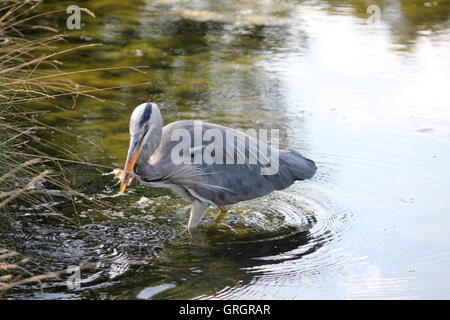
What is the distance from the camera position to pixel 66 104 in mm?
8844

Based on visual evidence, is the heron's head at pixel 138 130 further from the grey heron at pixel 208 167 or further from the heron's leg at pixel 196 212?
the heron's leg at pixel 196 212

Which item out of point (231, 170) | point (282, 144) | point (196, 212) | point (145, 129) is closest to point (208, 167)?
point (231, 170)

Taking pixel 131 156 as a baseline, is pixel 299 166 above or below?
below

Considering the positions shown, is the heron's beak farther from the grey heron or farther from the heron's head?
the grey heron

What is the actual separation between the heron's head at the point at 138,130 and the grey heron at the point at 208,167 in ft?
0.44

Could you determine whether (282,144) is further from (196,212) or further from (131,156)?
(131,156)

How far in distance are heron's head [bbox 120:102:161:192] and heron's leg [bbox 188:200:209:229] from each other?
751 millimetres

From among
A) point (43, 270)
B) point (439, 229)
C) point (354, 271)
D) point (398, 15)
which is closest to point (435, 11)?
point (398, 15)

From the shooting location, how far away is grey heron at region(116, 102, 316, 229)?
6098 millimetres

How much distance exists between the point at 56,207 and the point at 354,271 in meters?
2.55

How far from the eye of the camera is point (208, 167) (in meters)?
6.24

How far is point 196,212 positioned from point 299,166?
1.07 meters

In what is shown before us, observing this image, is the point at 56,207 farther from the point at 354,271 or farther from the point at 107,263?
the point at 354,271

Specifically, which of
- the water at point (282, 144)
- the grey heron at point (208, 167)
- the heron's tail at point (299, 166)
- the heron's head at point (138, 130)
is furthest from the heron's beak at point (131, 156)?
the heron's tail at point (299, 166)
